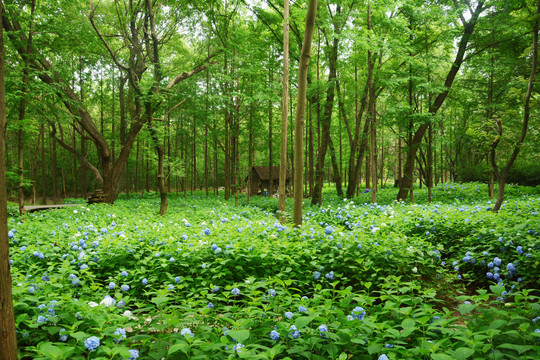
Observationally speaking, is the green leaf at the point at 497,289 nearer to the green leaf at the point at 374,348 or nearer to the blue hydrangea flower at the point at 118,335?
the green leaf at the point at 374,348

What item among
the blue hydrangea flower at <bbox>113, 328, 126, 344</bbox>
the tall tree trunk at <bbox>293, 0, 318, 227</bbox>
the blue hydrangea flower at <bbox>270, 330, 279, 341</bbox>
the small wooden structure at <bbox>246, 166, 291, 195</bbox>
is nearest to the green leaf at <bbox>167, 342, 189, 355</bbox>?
the blue hydrangea flower at <bbox>113, 328, 126, 344</bbox>

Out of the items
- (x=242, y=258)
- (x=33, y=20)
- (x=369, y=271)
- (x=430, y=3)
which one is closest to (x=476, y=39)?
(x=430, y=3)

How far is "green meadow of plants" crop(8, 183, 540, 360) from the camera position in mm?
1827

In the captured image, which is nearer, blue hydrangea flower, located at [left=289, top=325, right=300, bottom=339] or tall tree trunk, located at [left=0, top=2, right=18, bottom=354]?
tall tree trunk, located at [left=0, top=2, right=18, bottom=354]

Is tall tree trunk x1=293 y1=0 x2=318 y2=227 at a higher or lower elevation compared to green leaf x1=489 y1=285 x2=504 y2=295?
higher

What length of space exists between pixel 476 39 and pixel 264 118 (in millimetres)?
10763

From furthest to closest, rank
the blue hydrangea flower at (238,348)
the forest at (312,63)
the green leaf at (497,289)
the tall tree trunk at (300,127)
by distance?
the forest at (312,63), the tall tree trunk at (300,127), the green leaf at (497,289), the blue hydrangea flower at (238,348)

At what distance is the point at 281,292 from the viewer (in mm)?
2514

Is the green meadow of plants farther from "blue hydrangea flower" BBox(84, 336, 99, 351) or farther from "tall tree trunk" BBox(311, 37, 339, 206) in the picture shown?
"tall tree trunk" BBox(311, 37, 339, 206)

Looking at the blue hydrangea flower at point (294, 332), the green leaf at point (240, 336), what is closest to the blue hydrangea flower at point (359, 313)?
the blue hydrangea flower at point (294, 332)

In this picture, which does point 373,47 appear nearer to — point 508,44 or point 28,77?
point 508,44

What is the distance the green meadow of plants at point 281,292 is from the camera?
1827 millimetres

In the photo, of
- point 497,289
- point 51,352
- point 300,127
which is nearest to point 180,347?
point 51,352

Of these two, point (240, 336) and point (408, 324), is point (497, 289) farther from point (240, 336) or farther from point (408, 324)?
point (240, 336)
